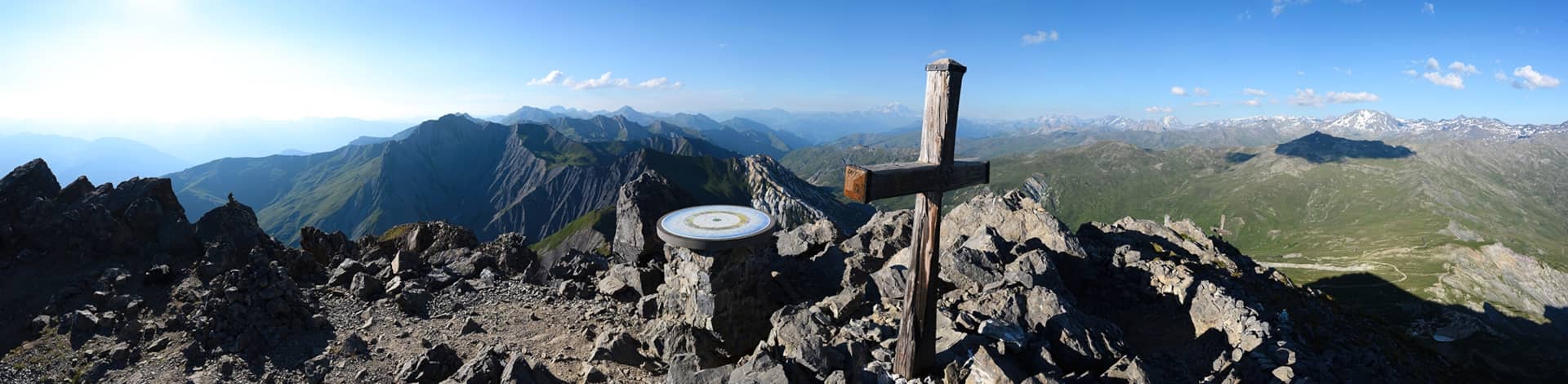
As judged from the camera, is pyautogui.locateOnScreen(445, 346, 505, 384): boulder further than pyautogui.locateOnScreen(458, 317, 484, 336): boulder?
No

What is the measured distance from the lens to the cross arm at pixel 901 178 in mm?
8484

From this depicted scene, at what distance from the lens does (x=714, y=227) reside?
688 inches

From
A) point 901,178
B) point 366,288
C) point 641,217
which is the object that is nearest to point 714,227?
point 901,178

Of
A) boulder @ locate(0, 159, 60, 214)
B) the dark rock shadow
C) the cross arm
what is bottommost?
the dark rock shadow

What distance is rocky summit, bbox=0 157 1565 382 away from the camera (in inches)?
525

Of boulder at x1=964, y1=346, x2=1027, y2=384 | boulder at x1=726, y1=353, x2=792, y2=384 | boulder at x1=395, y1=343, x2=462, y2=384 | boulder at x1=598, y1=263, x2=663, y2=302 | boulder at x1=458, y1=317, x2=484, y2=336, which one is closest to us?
boulder at x1=964, y1=346, x2=1027, y2=384

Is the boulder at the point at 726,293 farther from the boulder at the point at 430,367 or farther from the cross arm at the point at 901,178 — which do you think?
the cross arm at the point at 901,178

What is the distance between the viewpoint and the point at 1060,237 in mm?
24406

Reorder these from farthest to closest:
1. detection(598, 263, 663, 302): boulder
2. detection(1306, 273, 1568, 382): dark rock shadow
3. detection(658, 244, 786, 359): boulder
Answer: detection(1306, 273, 1568, 382): dark rock shadow
detection(598, 263, 663, 302): boulder
detection(658, 244, 786, 359): boulder

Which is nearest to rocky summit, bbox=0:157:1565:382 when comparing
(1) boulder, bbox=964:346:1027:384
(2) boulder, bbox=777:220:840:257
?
(1) boulder, bbox=964:346:1027:384

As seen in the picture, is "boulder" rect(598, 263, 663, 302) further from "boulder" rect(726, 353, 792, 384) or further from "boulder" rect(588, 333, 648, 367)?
"boulder" rect(726, 353, 792, 384)

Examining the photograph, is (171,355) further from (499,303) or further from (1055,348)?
(1055,348)

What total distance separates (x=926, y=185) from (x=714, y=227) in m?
9.33

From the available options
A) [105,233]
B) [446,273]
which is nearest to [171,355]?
[446,273]
